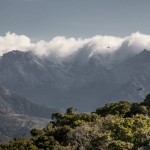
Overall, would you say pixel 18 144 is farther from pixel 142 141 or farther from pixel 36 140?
pixel 142 141

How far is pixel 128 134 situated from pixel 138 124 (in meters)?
11.2

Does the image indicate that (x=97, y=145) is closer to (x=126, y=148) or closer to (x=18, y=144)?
(x=126, y=148)

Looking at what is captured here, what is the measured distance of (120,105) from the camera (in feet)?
482

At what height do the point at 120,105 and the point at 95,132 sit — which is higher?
the point at 120,105

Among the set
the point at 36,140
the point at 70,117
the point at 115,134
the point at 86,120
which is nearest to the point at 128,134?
the point at 115,134

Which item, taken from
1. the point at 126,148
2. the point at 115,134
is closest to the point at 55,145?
the point at 115,134

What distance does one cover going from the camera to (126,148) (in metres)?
77.9

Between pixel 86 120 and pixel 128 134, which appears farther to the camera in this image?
pixel 86 120

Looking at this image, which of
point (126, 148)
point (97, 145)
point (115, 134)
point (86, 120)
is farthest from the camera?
point (86, 120)

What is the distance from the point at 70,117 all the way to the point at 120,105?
17919 millimetres

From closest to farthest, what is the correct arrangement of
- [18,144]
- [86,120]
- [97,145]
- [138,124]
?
[97,145] → [138,124] → [18,144] → [86,120]

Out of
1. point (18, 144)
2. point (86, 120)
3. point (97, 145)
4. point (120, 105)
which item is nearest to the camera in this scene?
point (97, 145)

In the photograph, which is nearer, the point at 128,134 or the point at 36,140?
the point at 128,134

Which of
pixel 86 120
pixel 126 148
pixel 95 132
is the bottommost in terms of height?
pixel 126 148
